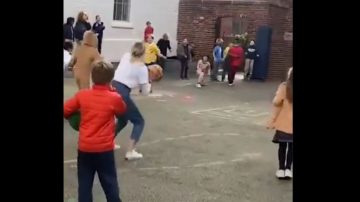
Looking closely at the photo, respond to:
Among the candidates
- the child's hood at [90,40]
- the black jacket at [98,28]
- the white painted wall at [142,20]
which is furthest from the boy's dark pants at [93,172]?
the black jacket at [98,28]

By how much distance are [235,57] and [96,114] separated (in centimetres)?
155

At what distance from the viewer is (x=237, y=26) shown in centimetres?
341

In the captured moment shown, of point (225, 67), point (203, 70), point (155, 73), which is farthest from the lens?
point (203, 70)

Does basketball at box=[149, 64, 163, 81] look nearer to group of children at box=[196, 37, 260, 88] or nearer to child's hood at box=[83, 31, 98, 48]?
child's hood at box=[83, 31, 98, 48]

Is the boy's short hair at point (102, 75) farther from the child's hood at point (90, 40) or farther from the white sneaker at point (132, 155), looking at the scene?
the white sneaker at point (132, 155)

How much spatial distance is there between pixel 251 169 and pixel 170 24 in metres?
2.33

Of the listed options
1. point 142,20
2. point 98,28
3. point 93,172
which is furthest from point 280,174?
point 142,20

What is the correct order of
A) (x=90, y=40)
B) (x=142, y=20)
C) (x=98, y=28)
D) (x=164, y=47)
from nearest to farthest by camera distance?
1. (x=90, y=40)
2. (x=98, y=28)
3. (x=164, y=47)
4. (x=142, y=20)

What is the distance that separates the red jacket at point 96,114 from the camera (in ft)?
5.36

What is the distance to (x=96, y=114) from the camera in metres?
1.65

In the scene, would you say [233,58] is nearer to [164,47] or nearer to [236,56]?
Result: [236,56]

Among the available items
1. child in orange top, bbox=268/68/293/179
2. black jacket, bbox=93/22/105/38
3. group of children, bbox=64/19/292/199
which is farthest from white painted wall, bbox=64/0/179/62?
child in orange top, bbox=268/68/293/179

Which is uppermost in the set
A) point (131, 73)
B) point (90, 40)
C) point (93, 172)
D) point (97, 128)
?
point (90, 40)

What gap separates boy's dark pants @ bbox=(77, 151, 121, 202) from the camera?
1688mm
